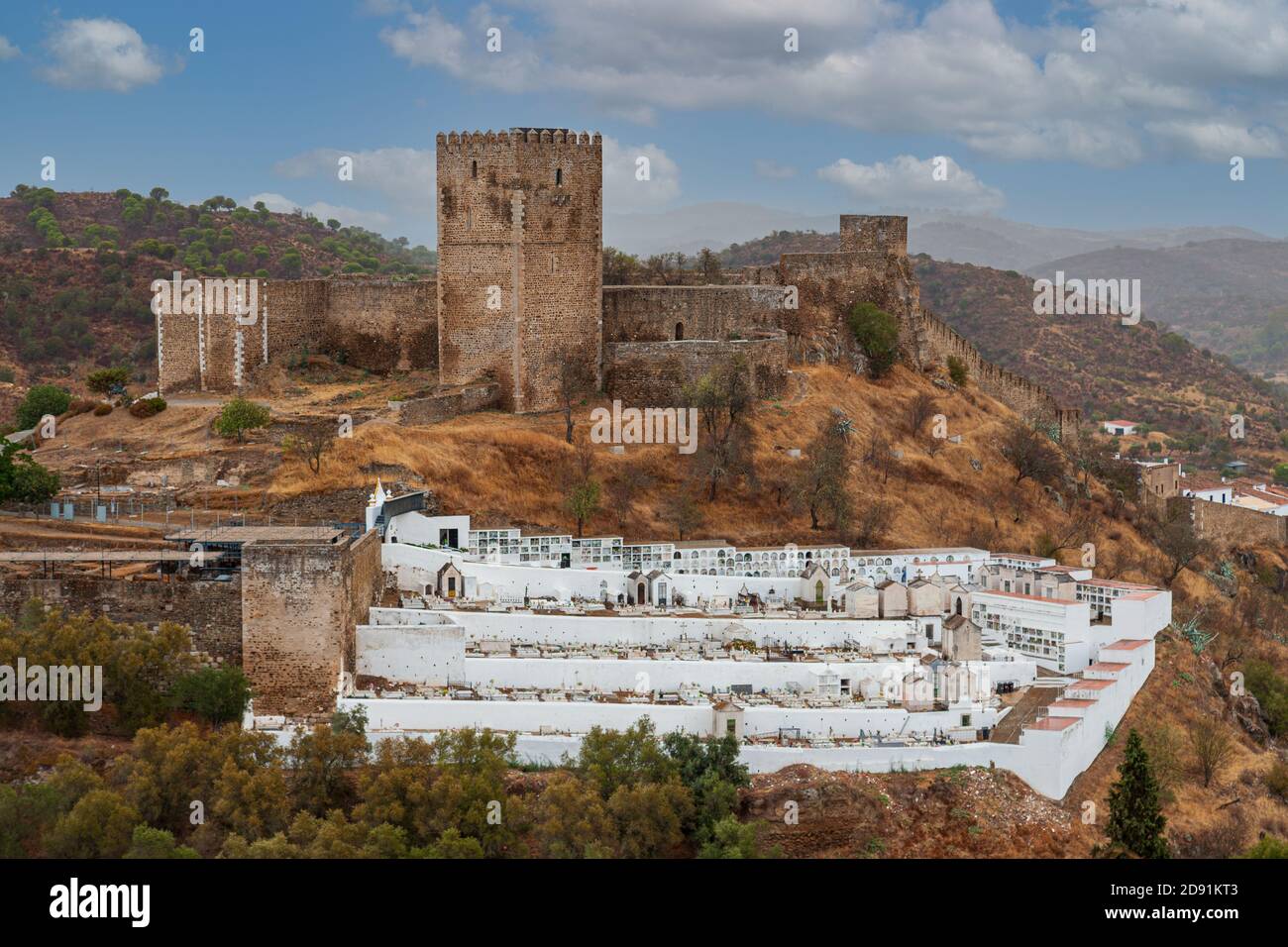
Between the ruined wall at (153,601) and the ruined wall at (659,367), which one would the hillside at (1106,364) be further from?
the ruined wall at (153,601)

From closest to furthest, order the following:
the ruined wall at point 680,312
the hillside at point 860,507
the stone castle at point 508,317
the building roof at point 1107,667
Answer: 1. the hillside at point 860,507
2. the building roof at point 1107,667
3. the stone castle at point 508,317
4. the ruined wall at point 680,312

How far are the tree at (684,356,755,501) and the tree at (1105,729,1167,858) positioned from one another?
10.2 meters

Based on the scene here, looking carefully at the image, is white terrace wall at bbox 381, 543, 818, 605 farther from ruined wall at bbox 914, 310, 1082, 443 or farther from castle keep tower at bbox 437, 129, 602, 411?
ruined wall at bbox 914, 310, 1082, 443

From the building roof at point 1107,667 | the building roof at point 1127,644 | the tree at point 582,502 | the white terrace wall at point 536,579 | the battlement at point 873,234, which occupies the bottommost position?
the building roof at point 1107,667

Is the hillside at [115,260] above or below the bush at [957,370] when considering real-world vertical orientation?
above

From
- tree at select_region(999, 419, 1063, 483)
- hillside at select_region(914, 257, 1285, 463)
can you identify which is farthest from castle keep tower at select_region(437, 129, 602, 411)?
hillside at select_region(914, 257, 1285, 463)

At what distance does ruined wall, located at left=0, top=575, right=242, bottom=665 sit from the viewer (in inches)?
807

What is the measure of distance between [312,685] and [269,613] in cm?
106

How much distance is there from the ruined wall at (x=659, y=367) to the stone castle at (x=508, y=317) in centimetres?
3

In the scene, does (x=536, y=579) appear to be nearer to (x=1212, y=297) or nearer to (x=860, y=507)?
(x=860, y=507)

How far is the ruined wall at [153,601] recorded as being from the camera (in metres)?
20.5

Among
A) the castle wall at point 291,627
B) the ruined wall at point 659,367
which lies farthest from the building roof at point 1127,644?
the castle wall at point 291,627
